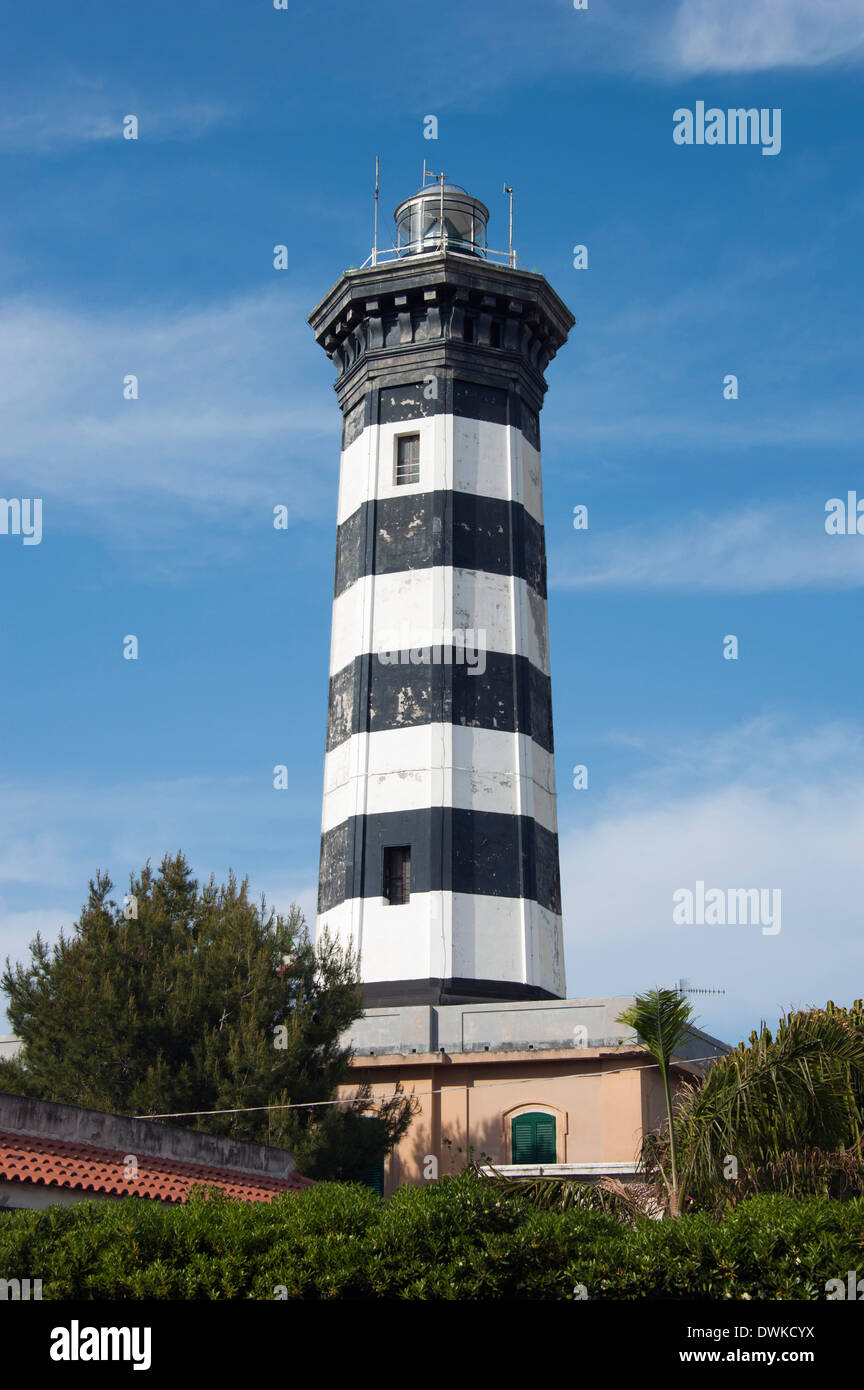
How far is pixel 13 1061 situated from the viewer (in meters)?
27.1

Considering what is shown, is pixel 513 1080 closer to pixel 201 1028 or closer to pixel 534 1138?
pixel 534 1138

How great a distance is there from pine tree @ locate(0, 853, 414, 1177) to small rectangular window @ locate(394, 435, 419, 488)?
10.6 metres

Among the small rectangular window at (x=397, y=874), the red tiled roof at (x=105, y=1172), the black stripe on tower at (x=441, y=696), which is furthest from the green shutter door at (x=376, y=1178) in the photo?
the black stripe on tower at (x=441, y=696)

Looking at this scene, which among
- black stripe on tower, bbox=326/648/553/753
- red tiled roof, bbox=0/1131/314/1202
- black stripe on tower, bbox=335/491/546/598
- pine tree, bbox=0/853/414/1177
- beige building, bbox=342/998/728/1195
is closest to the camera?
red tiled roof, bbox=0/1131/314/1202

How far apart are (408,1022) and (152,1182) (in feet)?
34.0

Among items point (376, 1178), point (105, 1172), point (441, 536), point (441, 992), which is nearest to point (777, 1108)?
point (105, 1172)

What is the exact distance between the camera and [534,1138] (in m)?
27.5

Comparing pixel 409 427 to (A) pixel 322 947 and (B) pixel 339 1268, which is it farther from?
(B) pixel 339 1268

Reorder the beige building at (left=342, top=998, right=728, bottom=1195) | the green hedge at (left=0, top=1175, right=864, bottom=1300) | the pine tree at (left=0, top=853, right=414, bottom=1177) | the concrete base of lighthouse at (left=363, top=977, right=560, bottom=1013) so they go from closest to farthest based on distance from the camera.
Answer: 1. the green hedge at (left=0, top=1175, right=864, bottom=1300)
2. the pine tree at (left=0, top=853, right=414, bottom=1177)
3. the beige building at (left=342, top=998, right=728, bottom=1195)
4. the concrete base of lighthouse at (left=363, top=977, right=560, bottom=1013)

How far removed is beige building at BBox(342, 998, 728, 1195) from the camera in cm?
2711

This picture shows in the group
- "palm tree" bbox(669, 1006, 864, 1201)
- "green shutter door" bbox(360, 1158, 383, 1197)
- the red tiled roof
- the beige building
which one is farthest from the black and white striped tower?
"palm tree" bbox(669, 1006, 864, 1201)

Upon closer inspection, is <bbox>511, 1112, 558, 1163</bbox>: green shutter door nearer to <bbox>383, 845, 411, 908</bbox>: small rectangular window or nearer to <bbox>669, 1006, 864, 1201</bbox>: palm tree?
<bbox>383, 845, 411, 908</bbox>: small rectangular window

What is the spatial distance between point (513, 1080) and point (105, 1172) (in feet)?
35.8

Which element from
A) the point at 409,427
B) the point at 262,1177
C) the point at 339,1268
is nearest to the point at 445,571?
the point at 409,427
